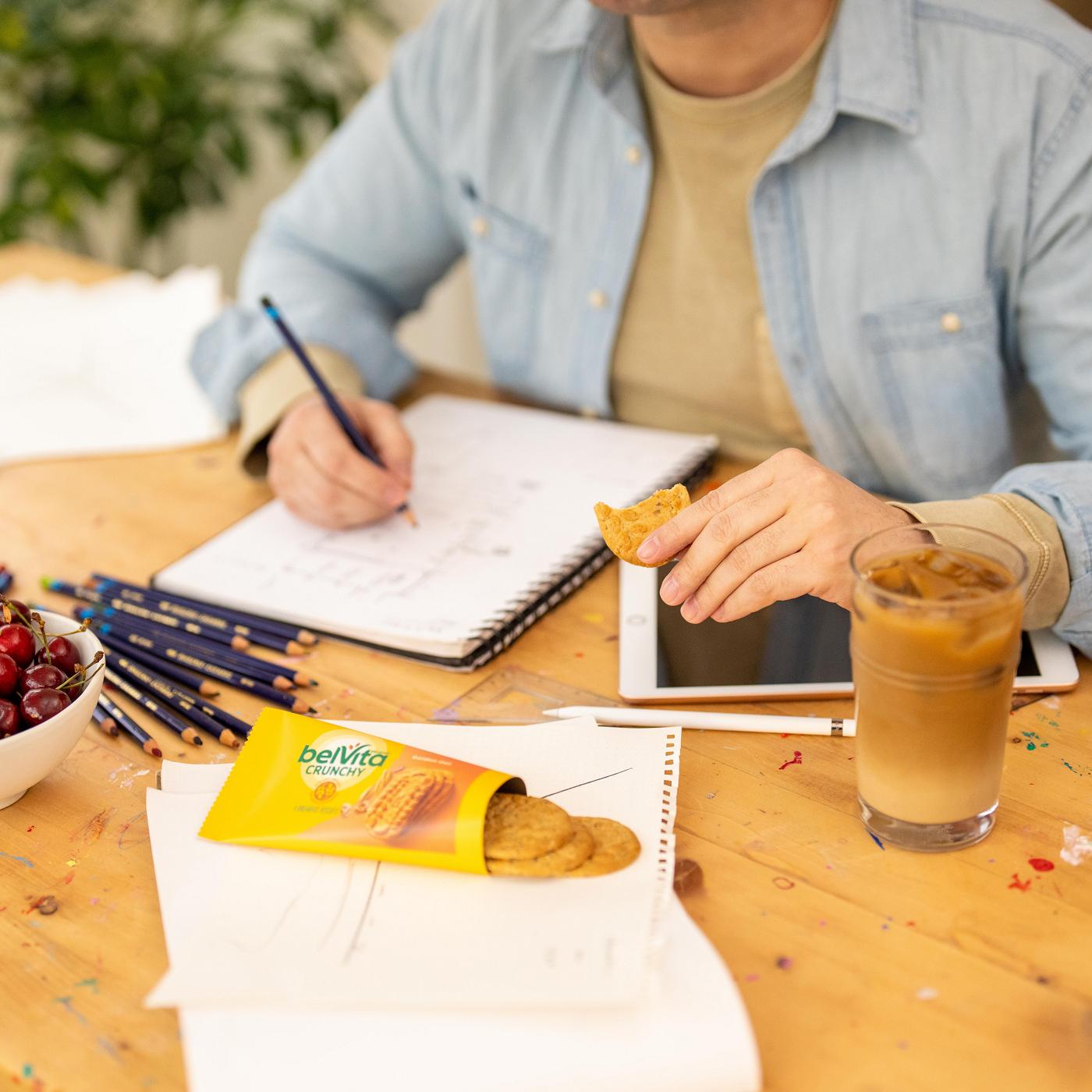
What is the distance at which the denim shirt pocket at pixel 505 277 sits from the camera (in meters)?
1.31

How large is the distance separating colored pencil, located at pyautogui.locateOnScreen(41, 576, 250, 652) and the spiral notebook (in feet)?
0.17

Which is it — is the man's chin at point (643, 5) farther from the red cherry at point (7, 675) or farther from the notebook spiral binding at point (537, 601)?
the red cherry at point (7, 675)

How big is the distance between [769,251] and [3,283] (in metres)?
1.24

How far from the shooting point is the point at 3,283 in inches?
70.5

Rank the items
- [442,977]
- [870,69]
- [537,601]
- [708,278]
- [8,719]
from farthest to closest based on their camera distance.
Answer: [708,278], [870,69], [537,601], [8,719], [442,977]

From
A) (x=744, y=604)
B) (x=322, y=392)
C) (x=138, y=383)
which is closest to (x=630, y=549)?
(x=744, y=604)

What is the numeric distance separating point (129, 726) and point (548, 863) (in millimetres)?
363

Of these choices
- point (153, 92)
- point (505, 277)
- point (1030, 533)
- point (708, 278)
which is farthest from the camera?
point (153, 92)

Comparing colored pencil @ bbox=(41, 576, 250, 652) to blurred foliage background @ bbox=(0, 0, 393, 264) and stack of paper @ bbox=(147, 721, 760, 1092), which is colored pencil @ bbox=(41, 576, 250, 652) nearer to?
stack of paper @ bbox=(147, 721, 760, 1092)

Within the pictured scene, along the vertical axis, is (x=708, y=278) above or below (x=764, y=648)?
above

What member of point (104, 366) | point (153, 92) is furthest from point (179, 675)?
point (153, 92)

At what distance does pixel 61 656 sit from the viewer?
30.1 inches

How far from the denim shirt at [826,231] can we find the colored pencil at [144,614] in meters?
0.36

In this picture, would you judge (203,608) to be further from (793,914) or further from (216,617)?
(793,914)
